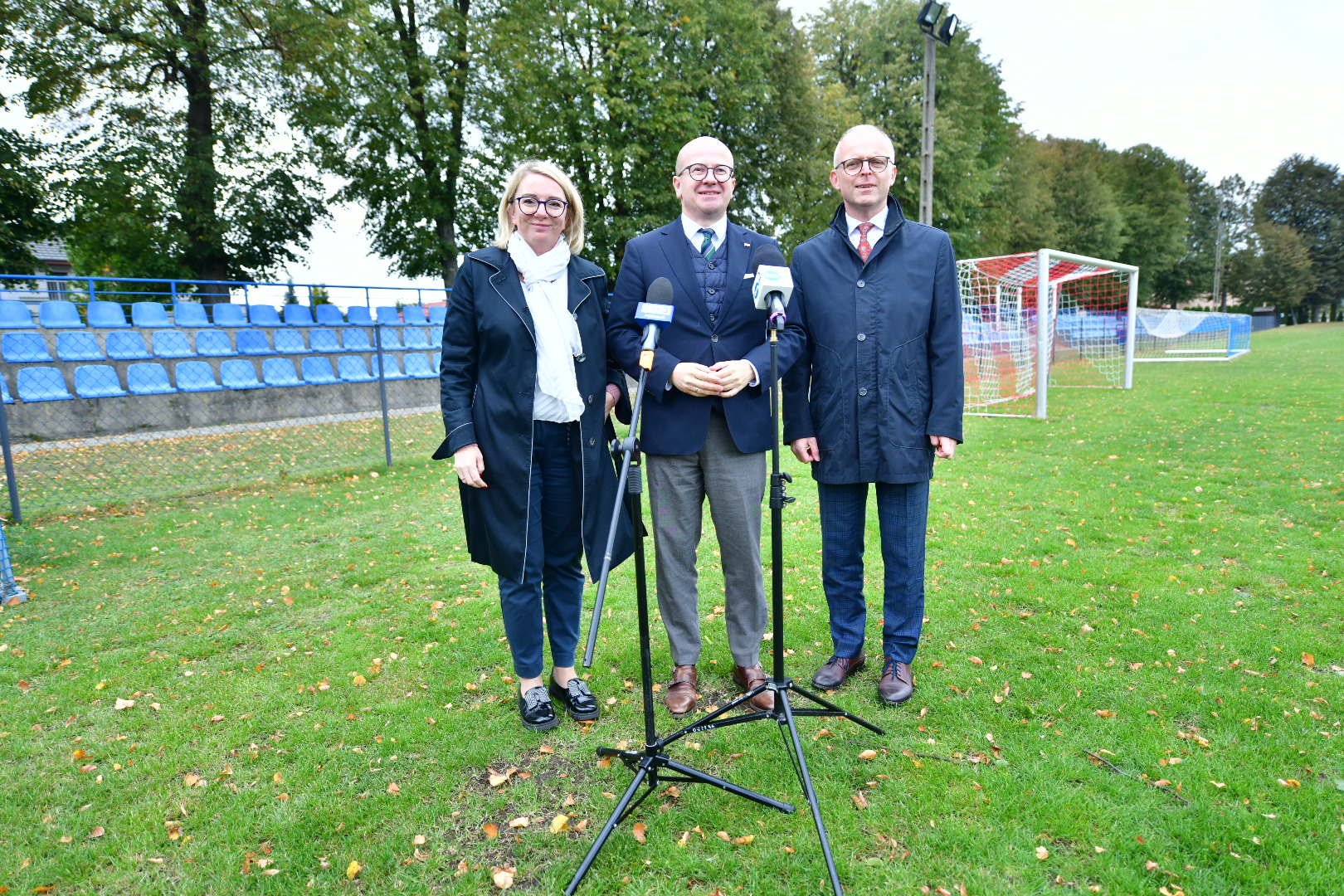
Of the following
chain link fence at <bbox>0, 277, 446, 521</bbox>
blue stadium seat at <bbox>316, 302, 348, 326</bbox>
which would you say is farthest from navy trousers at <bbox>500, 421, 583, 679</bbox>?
blue stadium seat at <bbox>316, 302, 348, 326</bbox>

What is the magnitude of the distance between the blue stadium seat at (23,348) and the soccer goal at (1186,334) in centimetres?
2938

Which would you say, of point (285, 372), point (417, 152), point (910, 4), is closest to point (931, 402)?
point (285, 372)

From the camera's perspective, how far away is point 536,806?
8.77 feet

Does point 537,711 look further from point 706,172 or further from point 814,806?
point 706,172

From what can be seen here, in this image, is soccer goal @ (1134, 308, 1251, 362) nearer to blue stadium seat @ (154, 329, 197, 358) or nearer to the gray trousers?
blue stadium seat @ (154, 329, 197, 358)

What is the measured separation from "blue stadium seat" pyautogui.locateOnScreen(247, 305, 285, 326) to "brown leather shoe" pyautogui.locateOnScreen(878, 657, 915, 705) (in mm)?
14183

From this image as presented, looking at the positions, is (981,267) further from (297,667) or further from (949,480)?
(297,667)

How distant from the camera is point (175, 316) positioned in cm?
1325

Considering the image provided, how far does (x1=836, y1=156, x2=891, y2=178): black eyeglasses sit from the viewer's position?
302cm

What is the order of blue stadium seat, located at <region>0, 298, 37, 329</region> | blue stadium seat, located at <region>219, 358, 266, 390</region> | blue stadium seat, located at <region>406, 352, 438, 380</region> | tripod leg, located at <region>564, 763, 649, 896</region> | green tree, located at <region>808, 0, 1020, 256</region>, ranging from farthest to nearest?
green tree, located at <region>808, 0, 1020, 256</region>
blue stadium seat, located at <region>406, 352, 438, 380</region>
blue stadium seat, located at <region>219, 358, 266, 390</region>
blue stadium seat, located at <region>0, 298, 37, 329</region>
tripod leg, located at <region>564, 763, 649, 896</region>

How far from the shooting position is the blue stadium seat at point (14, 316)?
38.0 feet

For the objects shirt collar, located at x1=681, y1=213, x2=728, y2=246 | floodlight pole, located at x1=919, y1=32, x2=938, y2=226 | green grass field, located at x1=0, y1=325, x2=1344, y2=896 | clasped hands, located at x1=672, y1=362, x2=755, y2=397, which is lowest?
green grass field, located at x1=0, y1=325, x2=1344, y2=896

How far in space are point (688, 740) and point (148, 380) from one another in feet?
39.8

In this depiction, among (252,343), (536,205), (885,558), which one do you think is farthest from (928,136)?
(252,343)
